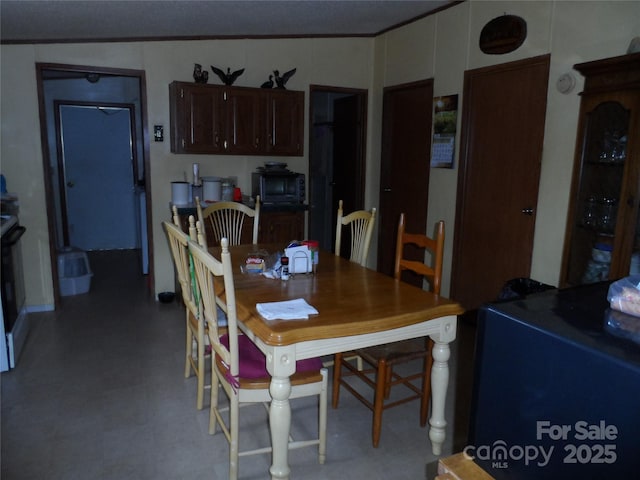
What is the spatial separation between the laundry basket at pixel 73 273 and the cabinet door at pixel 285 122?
7.00 feet

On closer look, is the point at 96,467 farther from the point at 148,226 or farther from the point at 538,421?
the point at 148,226

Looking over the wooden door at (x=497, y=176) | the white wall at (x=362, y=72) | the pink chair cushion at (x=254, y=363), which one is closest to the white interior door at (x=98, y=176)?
the white wall at (x=362, y=72)

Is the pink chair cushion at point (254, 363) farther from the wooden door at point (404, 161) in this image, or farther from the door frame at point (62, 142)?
the door frame at point (62, 142)

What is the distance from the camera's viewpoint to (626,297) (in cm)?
84

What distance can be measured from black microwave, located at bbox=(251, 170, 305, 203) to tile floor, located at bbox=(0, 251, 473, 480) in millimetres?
1543

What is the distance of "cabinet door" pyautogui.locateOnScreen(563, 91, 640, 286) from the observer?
2.38 m

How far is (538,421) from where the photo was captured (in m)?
0.76

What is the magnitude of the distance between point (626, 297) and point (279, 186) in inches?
148

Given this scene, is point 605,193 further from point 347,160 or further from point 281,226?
point 347,160

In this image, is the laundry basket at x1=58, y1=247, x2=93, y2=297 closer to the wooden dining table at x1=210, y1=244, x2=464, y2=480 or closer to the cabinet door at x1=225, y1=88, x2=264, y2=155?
the cabinet door at x1=225, y1=88, x2=264, y2=155

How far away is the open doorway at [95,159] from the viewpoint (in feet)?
19.4

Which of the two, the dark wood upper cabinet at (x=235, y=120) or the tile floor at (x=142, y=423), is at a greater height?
the dark wood upper cabinet at (x=235, y=120)

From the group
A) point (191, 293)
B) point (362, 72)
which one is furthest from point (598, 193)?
point (362, 72)

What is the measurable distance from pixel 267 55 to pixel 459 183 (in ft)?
7.21
